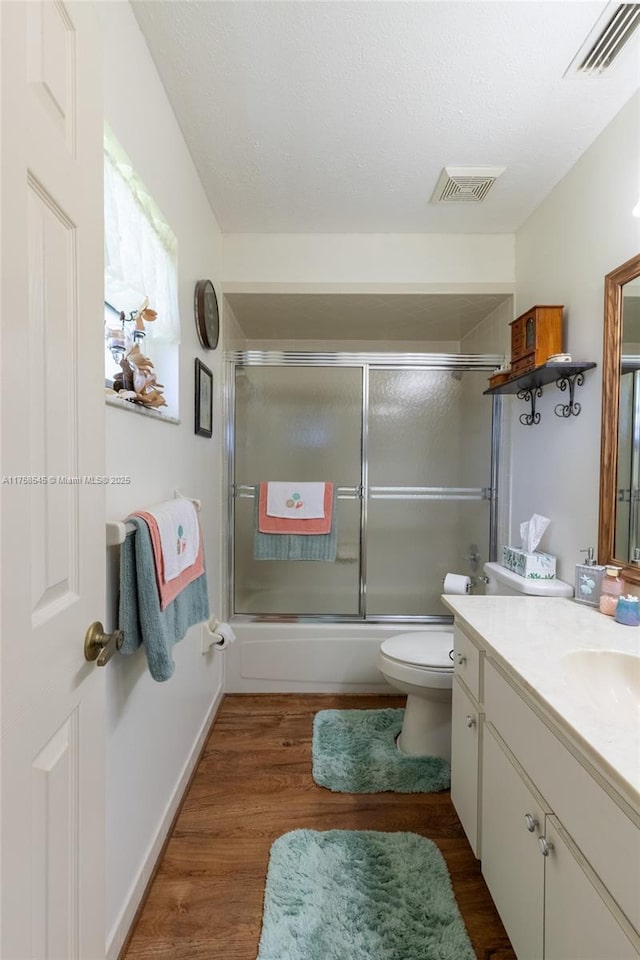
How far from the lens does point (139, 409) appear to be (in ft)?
3.79

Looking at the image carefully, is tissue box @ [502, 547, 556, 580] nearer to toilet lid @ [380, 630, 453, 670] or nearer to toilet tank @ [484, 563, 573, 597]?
toilet tank @ [484, 563, 573, 597]

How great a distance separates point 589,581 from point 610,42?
5.11 feet

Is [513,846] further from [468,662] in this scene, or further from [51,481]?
[51,481]

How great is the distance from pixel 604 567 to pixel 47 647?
5.04 ft

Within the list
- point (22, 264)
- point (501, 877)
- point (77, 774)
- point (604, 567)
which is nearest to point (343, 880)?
point (501, 877)

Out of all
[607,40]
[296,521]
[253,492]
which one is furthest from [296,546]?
[607,40]

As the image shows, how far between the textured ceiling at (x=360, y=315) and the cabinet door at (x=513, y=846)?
201cm

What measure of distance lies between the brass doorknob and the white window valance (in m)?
Result: 0.84

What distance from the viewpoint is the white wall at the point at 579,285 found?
1.42 m

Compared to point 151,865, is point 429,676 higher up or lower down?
higher up

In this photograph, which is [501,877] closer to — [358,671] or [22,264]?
[358,671]

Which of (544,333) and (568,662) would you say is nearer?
(568,662)

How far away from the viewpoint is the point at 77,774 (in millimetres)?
680

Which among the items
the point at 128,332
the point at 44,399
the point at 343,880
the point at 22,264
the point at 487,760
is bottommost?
the point at 343,880
